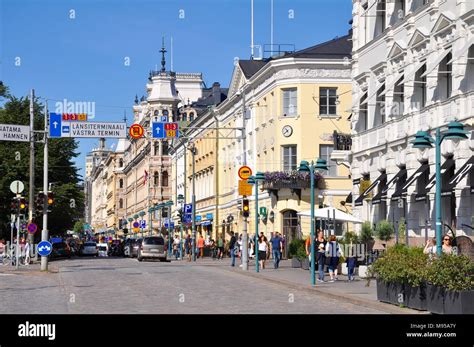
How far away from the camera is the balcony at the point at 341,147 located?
1939 inches

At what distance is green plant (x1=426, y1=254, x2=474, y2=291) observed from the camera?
1925 cm

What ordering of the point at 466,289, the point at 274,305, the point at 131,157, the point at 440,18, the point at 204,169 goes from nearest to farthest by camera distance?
the point at 466,289, the point at 274,305, the point at 440,18, the point at 204,169, the point at 131,157

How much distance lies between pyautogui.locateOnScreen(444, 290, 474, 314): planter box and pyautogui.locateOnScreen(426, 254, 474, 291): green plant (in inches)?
5.3

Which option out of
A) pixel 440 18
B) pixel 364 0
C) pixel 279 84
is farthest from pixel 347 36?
pixel 440 18

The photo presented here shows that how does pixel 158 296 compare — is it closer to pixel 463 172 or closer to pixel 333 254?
pixel 333 254

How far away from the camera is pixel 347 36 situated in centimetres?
6862

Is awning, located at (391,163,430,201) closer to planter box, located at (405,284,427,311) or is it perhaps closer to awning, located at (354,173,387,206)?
awning, located at (354,173,387,206)

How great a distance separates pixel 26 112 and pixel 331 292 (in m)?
45.4

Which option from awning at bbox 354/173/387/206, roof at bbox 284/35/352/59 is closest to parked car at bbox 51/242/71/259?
roof at bbox 284/35/352/59

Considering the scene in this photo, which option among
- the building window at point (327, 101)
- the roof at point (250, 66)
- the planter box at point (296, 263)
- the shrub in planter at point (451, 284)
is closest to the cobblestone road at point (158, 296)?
the shrub in planter at point (451, 284)

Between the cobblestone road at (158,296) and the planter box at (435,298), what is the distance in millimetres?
1963

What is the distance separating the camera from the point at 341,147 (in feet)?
165

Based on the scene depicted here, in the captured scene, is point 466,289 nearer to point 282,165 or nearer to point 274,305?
point 274,305

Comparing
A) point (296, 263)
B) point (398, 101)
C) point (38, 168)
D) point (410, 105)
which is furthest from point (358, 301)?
point (38, 168)
